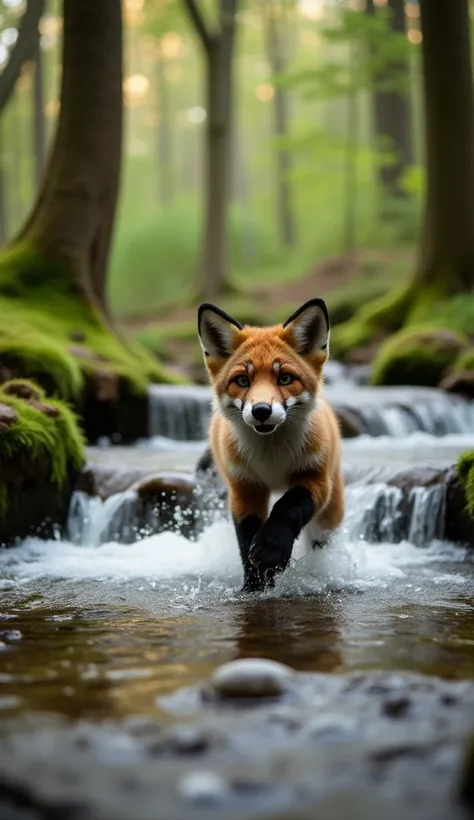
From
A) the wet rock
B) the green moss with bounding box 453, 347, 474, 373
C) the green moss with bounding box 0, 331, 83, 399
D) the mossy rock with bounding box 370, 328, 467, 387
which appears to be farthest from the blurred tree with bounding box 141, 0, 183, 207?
the wet rock

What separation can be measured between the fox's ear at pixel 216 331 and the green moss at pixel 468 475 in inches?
95.1

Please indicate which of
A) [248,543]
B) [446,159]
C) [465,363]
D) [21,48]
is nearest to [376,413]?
[465,363]

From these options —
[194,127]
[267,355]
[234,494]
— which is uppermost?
[194,127]

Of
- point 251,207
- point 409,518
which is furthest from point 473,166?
point 251,207

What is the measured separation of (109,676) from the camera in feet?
12.4

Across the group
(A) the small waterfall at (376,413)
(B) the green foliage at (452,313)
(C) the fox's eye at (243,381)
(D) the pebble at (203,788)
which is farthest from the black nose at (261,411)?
(B) the green foliage at (452,313)

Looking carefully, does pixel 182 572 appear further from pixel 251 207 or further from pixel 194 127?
pixel 194 127

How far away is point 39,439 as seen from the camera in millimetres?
7699

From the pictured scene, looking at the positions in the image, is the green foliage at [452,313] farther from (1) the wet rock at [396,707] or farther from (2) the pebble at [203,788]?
(2) the pebble at [203,788]

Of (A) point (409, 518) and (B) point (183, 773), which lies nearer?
(B) point (183, 773)

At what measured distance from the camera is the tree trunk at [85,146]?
13703mm

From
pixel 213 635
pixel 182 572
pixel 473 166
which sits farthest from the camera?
pixel 473 166

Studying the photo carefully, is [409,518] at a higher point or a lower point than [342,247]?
lower

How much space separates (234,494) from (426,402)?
7.01m
